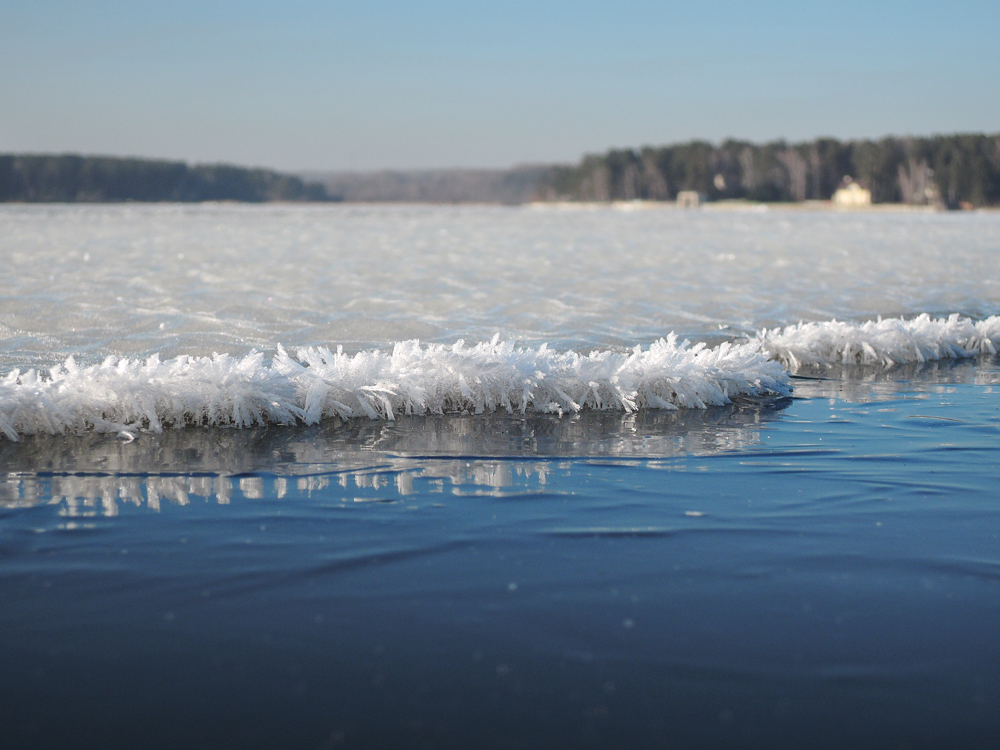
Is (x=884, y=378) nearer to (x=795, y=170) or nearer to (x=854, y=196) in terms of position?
(x=854, y=196)

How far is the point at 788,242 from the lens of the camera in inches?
791

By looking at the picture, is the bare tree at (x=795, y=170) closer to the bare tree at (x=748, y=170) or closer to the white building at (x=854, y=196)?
the bare tree at (x=748, y=170)

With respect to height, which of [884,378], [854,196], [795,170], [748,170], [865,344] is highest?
[748,170]

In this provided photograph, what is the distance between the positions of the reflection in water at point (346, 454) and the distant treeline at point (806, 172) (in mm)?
97734

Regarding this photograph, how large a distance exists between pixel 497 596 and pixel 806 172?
121646 millimetres

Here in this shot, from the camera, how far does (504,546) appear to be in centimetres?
243

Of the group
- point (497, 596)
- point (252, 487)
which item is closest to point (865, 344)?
point (252, 487)

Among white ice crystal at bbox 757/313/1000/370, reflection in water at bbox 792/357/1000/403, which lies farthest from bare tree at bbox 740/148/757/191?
reflection in water at bbox 792/357/1000/403

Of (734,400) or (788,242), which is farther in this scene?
(788,242)

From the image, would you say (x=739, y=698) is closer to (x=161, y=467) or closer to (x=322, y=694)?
(x=322, y=694)

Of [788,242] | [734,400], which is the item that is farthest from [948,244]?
[734,400]

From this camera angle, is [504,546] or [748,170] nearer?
[504,546]

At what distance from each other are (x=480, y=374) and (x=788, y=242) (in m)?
17.3

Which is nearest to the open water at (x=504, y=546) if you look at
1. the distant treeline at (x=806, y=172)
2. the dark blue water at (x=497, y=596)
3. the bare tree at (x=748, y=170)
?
the dark blue water at (x=497, y=596)
